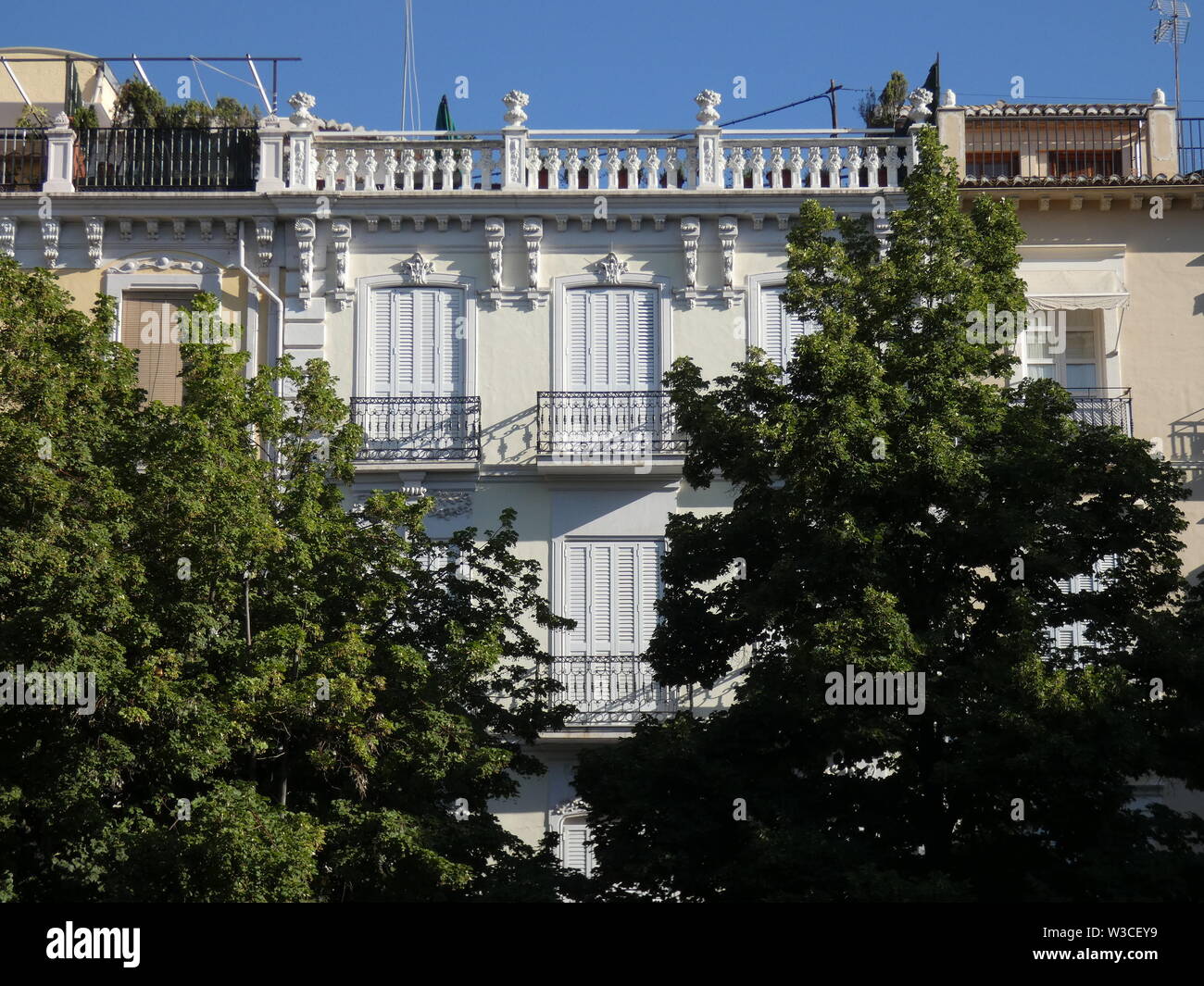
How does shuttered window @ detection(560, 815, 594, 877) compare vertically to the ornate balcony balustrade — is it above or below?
below

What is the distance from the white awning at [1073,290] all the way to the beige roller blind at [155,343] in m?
11.0

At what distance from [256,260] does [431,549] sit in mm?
6636

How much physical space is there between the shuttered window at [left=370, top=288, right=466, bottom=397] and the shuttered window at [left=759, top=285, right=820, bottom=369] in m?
3.89

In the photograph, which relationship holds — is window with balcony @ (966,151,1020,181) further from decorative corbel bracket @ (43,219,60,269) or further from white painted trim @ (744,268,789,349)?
decorative corbel bracket @ (43,219,60,269)

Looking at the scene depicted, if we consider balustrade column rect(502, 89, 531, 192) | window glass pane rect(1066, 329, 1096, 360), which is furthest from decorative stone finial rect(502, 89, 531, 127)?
window glass pane rect(1066, 329, 1096, 360)

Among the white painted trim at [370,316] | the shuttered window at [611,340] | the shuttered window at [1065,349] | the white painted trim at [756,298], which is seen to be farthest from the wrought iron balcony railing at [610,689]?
the shuttered window at [1065,349]

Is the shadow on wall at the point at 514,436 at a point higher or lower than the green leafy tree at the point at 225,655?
higher

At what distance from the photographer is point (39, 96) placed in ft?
95.7

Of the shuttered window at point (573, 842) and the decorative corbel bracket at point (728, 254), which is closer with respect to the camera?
the shuttered window at point (573, 842)

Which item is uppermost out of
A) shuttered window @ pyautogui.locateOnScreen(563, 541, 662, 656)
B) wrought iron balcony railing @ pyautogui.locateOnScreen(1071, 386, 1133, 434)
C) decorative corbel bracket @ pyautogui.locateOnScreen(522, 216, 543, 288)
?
decorative corbel bracket @ pyautogui.locateOnScreen(522, 216, 543, 288)

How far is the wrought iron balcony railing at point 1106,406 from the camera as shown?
23.8 m

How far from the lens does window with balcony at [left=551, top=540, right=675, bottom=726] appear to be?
2269 centimetres

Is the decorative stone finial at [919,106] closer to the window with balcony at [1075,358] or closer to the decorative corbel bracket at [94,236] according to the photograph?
the window with balcony at [1075,358]

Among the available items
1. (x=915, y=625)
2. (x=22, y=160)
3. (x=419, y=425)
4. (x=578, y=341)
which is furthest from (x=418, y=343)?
(x=915, y=625)
